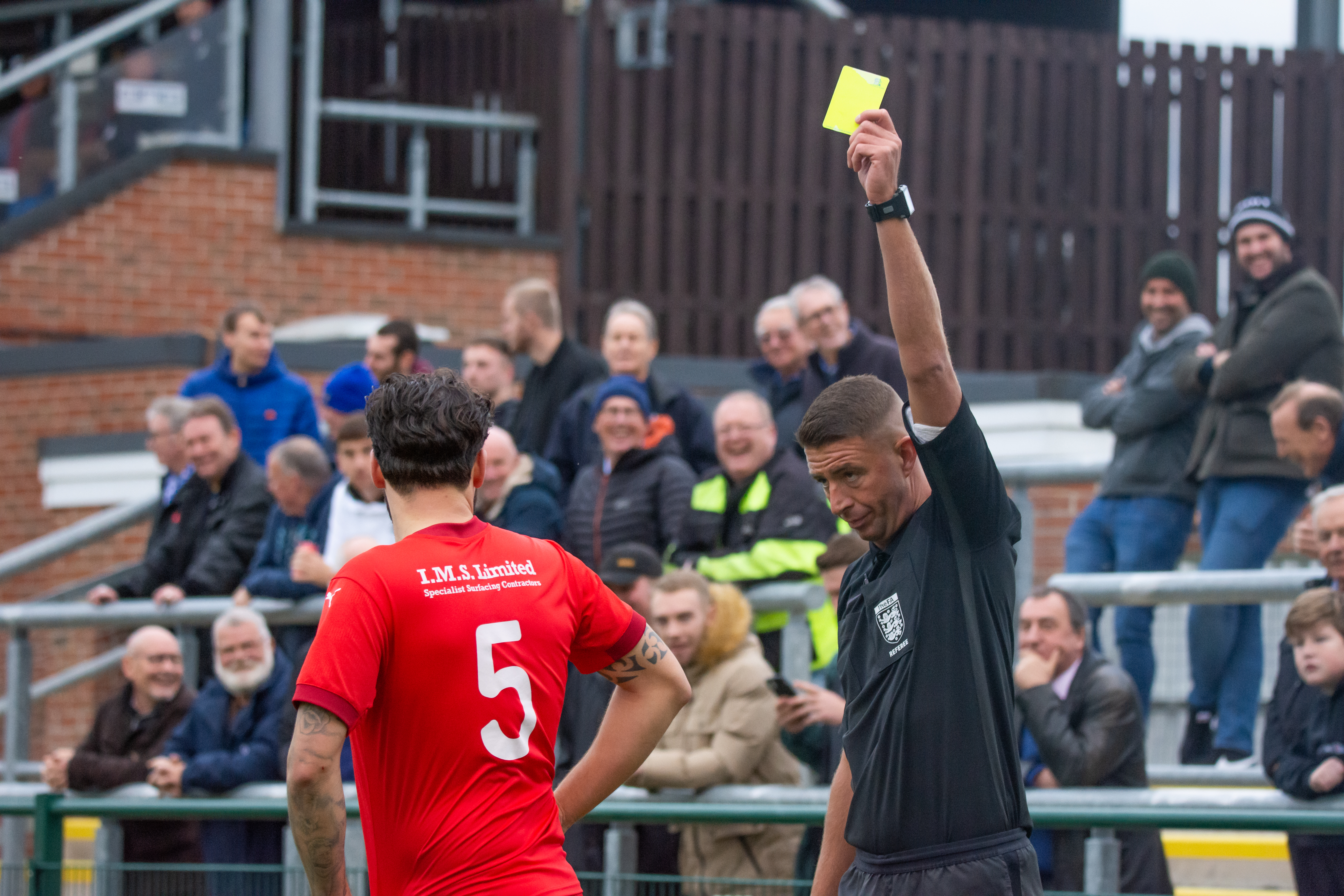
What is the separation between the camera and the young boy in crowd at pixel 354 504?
7148 millimetres

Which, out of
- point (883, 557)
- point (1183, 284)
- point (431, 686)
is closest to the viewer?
point (431, 686)

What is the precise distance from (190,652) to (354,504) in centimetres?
95

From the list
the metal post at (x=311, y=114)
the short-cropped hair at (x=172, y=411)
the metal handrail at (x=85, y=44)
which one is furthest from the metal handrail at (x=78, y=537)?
the metal handrail at (x=85, y=44)

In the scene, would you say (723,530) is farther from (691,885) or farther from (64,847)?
(64,847)

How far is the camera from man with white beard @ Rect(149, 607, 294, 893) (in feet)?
20.8

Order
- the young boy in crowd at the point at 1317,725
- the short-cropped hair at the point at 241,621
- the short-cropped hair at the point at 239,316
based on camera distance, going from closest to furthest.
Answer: the young boy in crowd at the point at 1317,725
the short-cropped hair at the point at 241,621
the short-cropped hair at the point at 239,316

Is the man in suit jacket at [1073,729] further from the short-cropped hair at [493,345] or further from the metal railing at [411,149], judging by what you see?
the metal railing at [411,149]

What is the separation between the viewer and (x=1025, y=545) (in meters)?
7.16

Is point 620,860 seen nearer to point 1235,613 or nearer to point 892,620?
point 892,620

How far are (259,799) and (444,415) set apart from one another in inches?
114

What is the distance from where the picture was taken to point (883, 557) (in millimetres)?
3502

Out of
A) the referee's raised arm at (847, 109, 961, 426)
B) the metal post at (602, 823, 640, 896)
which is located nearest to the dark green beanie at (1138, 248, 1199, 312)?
the metal post at (602, 823, 640, 896)

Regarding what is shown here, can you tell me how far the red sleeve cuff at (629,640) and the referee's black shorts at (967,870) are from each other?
0.65 meters

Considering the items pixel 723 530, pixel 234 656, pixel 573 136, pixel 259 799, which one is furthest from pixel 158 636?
pixel 573 136
